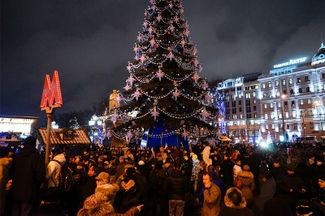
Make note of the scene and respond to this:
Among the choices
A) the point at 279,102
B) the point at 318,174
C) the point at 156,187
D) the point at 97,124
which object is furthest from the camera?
the point at 279,102

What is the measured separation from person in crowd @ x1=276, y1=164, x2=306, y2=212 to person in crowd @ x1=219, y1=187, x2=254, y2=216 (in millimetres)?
2844

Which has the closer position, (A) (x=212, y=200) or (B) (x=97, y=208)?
(B) (x=97, y=208)

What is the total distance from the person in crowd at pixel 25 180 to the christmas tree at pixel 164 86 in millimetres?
15039

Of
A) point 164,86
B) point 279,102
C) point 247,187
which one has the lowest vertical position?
point 247,187

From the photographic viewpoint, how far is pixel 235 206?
12.6 feet

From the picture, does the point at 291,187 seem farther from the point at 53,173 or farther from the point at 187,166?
the point at 53,173

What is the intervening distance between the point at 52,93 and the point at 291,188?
6526mm

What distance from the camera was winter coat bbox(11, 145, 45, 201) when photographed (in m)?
5.28

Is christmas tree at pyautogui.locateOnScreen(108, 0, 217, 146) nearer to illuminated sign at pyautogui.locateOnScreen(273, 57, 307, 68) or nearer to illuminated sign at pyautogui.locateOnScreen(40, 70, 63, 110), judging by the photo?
illuminated sign at pyautogui.locateOnScreen(40, 70, 63, 110)

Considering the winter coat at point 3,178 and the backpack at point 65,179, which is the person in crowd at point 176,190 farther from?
the winter coat at point 3,178

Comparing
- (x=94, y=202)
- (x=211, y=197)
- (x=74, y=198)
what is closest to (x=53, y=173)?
(x=74, y=198)

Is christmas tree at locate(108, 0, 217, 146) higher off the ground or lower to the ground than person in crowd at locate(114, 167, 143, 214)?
Answer: higher

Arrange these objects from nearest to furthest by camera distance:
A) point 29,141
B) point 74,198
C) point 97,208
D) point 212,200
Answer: point 97,208
point 212,200
point 29,141
point 74,198

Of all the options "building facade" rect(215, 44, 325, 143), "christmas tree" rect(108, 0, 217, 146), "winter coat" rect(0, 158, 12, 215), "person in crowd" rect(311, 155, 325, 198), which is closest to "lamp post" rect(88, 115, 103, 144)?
"christmas tree" rect(108, 0, 217, 146)
